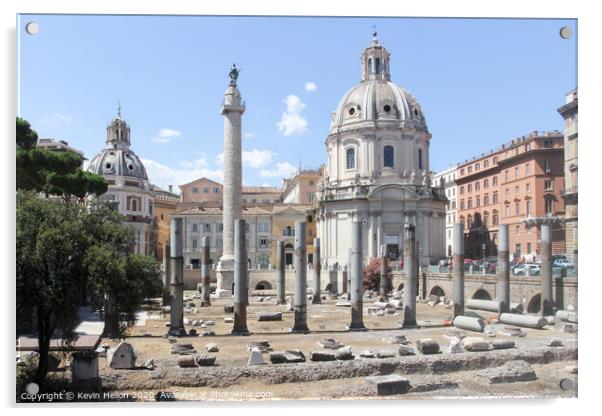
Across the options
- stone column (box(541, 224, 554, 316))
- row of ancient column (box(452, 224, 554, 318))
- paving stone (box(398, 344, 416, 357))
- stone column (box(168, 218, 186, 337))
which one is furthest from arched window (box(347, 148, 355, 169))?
paving stone (box(398, 344, 416, 357))

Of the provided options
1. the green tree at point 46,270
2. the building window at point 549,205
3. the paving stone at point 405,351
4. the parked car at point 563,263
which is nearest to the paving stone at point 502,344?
the paving stone at point 405,351

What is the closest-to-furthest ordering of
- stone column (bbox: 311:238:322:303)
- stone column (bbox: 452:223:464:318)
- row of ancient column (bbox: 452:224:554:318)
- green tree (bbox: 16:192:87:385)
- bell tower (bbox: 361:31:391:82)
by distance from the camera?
1. green tree (bbox: 16:192:87:385)
2. row of ancient column (bbox: 452:224:554:318)
3. stone column (bbox: 452:223:464:318)
4. stone column (bbox: 311:238:322:303)
5. bell tower (bbox: 361:31:391:82)

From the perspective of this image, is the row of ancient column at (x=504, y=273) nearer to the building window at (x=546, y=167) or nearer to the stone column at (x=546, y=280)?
Answer: the stone column at (x=546, y=280)

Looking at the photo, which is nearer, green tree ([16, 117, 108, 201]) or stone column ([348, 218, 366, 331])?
green tree ([16, 117, 108, 201])

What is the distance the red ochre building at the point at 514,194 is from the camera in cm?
3591

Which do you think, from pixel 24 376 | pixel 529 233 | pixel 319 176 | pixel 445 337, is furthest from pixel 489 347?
pixel 319 176

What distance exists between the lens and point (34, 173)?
24.8 m

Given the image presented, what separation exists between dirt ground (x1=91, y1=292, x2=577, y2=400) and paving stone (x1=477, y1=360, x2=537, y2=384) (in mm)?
186

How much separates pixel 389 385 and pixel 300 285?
448 inches

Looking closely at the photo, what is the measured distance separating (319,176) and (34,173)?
49136 mm

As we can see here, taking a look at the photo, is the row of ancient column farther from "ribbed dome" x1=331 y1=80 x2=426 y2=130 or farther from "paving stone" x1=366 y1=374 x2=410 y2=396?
"ribbed dome" x1=331 y1=80 x2=426 y2=130

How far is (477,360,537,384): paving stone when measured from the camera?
1520 centimetres

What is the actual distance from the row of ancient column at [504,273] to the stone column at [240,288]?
9082 mm

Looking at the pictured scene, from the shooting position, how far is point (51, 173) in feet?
87.6
